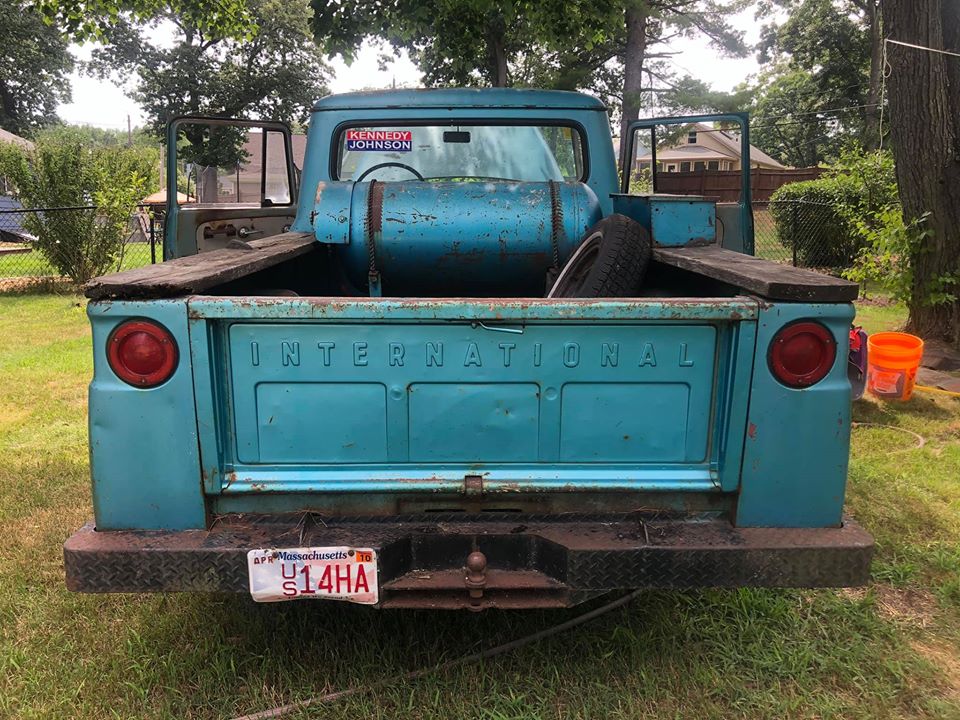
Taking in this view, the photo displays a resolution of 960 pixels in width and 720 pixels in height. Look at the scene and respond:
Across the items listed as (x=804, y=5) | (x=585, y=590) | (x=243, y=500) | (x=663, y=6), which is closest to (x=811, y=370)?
(x=585, y=590)

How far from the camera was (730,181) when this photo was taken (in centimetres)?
2450

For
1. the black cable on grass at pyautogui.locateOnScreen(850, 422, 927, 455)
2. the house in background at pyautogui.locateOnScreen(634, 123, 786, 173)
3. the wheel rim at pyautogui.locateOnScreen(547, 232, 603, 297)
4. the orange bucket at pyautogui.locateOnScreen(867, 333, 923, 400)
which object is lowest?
the black cable on grass at pyautogui.locateOnScreen(850, 422, 927, 455)

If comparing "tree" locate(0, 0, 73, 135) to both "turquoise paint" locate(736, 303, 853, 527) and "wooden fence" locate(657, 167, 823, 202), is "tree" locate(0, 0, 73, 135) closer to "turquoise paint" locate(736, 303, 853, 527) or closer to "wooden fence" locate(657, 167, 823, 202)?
"wooden fence" locate(657, 167, 823, 202)

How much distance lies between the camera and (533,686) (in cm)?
243

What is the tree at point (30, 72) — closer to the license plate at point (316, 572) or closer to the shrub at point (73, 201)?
the shrub at point (73, 201)

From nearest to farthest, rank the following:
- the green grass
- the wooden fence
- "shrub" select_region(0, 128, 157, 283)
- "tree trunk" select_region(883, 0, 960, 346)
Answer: "tree trunk" select_region(883, 0, 960, 346) → "shrub" select_region(0, 128, 157, 283) → the green grass → the wooden fence

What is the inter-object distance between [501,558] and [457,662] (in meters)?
0.56

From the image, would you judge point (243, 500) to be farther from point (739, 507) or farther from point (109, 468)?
point (739, 507)

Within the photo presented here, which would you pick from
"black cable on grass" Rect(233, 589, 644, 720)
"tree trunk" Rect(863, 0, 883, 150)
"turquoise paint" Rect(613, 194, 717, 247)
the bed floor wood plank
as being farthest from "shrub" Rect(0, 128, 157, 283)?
"tree trunk" Rect(863, 0, 883, 150)

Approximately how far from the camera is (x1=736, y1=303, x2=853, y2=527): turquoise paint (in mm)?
2084

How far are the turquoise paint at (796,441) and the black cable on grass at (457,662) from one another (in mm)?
783

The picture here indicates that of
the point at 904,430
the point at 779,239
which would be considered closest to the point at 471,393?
the point at 904,430

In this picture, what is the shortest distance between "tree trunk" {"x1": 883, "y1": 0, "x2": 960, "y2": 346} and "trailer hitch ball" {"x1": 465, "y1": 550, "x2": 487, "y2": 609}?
578 centimetres

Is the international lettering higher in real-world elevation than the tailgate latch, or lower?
higher
